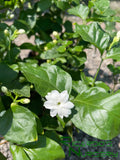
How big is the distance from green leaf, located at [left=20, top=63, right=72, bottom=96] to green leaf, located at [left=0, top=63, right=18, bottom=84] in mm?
75

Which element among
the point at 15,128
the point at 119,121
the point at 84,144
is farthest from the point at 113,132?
the point at 84,144

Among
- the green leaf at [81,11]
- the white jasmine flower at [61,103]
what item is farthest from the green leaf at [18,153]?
the green leaf at [81,11]

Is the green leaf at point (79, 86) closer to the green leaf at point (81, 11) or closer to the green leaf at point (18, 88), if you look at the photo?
the green leaf at point (18, 88)

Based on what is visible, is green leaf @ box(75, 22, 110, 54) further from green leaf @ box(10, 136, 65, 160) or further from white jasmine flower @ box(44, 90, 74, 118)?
green leaf @ box(10, 136, 65, 160)

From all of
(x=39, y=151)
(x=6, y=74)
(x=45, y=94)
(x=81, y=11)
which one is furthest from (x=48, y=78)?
(x=81, y=11)

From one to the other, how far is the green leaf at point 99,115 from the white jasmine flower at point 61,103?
0.07 m

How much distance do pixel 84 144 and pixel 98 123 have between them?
0.81 metres

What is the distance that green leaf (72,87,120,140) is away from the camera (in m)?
0.73

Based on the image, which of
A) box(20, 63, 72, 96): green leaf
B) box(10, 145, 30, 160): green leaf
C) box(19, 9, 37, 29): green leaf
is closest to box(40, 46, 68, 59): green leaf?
box(20, 63, 72, 96): green leaf

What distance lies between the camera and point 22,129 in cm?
73

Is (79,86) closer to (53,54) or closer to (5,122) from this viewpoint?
(53,54)

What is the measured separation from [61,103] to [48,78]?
0.15 m

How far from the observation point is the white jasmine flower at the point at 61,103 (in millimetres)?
751

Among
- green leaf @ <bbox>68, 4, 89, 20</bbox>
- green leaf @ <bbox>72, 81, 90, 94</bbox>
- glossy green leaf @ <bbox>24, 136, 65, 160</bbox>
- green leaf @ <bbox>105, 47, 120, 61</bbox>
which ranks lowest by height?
glossy green leaf @ <bbox>24, 136, 65, 160</bbox>
